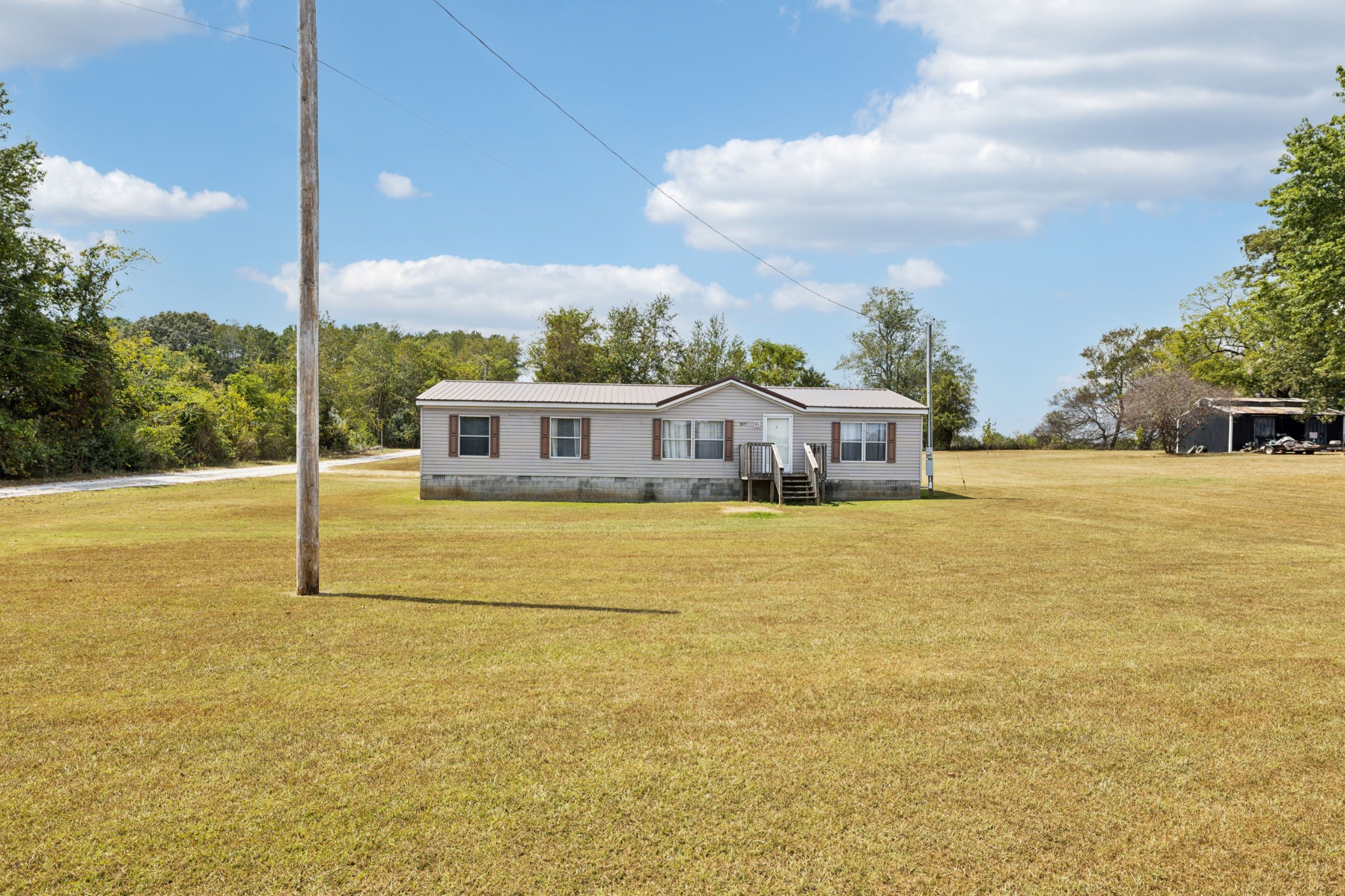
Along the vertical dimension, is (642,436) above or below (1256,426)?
below

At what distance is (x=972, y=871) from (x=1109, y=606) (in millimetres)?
6845

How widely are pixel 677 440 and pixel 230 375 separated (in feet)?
152

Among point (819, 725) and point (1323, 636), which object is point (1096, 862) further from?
point (1323, 636)

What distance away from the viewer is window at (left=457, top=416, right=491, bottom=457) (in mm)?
25000

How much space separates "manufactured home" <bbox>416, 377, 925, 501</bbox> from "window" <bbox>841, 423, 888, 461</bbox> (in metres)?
0.03

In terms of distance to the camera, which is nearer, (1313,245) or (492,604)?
(492,604)

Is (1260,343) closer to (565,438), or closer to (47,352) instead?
(565,438)

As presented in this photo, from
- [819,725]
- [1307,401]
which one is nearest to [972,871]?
[819,725]

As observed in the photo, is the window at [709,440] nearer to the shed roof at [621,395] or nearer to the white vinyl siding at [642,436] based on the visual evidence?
the white vinyl siding at [642,436]

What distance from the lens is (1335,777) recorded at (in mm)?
4719

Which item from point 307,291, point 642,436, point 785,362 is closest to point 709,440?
point 642,436

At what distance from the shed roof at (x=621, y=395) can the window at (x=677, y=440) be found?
86cm

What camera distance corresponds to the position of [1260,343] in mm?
48250

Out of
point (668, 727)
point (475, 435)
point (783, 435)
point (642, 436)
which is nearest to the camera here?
point (668, 727)
